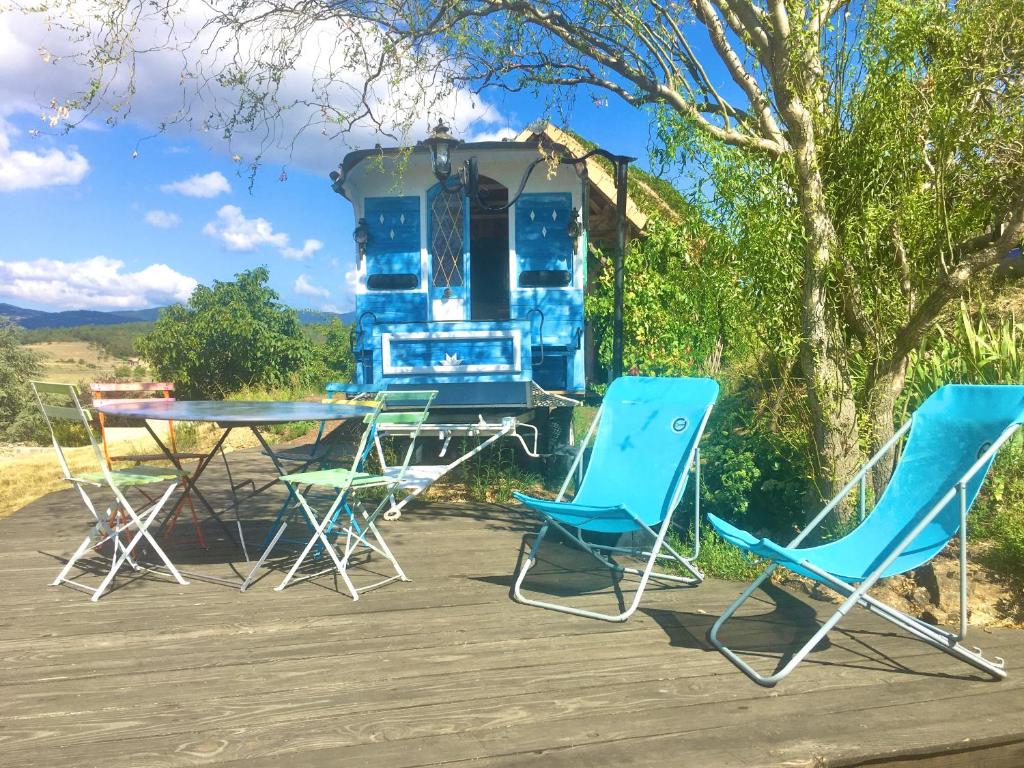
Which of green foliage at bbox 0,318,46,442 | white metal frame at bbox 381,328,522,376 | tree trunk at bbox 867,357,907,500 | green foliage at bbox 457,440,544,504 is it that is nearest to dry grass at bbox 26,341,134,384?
green foliage at bbox 0,318,46,442

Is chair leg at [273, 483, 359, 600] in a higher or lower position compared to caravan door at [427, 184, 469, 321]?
lower

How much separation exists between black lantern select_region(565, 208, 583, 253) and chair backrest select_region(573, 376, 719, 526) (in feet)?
10.6

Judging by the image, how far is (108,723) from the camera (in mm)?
2387

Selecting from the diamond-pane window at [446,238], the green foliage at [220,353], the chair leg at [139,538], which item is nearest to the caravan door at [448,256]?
the diamond-pane window at [446,238]

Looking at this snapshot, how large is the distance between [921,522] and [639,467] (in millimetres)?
1547

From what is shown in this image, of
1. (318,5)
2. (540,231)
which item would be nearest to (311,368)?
(540,231)

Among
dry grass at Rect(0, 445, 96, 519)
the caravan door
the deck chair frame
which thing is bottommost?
dry grass at Rect(0, 445, 96, 519)

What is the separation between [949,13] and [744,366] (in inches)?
89.5

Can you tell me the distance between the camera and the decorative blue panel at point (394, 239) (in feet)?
24.2

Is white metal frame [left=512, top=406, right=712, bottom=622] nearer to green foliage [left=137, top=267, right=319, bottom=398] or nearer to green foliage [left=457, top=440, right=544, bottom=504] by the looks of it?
green foliage [left=457, top=440, right=544, bottom=504]

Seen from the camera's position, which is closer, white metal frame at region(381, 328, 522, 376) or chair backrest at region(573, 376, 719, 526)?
chair backrest at region(573, 376, 719, 526)

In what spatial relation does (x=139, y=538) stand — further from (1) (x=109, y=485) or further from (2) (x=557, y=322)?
(2) (x=557, y=322)

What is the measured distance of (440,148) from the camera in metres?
6.46

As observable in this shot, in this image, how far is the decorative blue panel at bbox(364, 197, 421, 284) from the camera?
738cm
